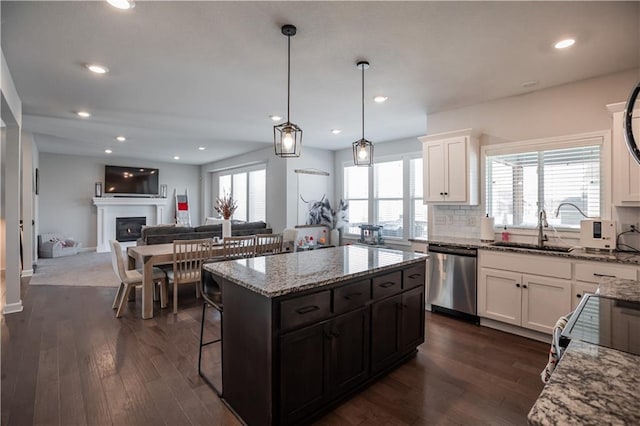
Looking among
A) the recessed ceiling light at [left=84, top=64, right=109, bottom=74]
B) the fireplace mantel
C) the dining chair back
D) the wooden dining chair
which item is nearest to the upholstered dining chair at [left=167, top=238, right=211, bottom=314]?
the dining chair back

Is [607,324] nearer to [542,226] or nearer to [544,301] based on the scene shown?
[544,301]

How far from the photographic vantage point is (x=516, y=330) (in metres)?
3.40

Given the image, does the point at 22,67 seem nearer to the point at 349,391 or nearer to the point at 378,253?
the point at 378,253

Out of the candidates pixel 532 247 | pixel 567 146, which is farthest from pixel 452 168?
pixel 532 247

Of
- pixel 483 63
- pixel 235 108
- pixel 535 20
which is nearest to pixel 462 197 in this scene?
pixel 483 63

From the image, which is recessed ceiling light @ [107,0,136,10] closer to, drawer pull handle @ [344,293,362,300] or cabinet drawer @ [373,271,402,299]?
drawer pull handle @ [344,293,362,300]

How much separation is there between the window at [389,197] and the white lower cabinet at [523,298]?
2465 millimetres

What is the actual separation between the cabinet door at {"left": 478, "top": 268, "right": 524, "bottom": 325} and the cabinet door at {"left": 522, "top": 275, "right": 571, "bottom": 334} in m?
0.06

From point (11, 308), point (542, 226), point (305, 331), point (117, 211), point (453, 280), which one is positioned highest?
point (117, 211)

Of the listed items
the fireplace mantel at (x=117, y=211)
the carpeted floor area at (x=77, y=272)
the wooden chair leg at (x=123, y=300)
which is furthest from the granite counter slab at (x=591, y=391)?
the fireplace mantel at (x=117, y=211)

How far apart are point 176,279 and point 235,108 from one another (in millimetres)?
2359

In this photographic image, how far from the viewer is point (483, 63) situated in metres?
2.94

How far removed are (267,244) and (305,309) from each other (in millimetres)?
2656

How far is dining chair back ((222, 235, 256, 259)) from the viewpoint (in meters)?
4.14
